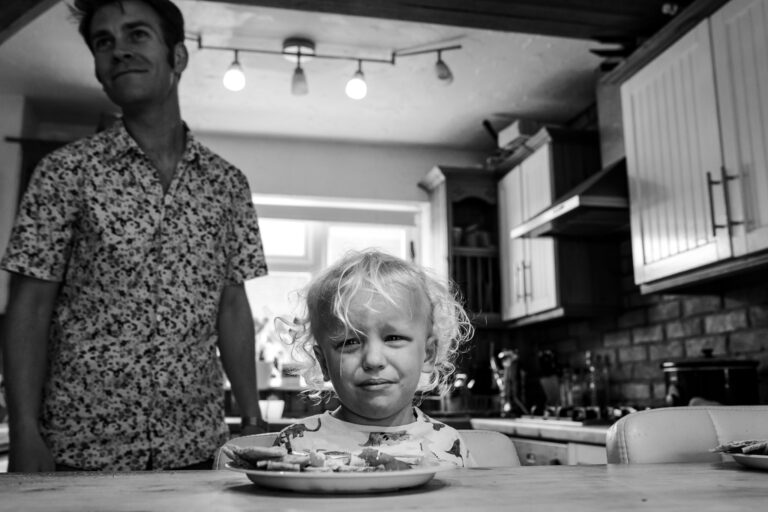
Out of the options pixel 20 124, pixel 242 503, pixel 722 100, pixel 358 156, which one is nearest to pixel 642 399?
pixel 722 100

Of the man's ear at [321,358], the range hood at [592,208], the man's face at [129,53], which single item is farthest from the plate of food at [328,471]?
the range hood at [592,208]

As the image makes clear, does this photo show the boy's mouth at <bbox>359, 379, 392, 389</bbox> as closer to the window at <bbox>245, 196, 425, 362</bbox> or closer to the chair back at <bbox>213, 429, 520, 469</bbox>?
the chair back at <bbox>213, 429, 520, 469</bbox>

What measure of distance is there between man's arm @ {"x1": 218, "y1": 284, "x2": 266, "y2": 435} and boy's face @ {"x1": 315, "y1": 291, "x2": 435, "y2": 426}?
47 centimetres

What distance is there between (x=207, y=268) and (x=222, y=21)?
7.09 feet

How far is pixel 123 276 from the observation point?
1.38 metres

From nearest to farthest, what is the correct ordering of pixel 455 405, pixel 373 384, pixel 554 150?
1. pixel 373 384
2. pixel 554 150
3. pixel 455 405

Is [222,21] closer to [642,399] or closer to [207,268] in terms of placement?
[207,268]

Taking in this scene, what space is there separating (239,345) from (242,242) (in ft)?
0.71

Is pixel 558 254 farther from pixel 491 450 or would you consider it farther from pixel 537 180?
pixel 491 450

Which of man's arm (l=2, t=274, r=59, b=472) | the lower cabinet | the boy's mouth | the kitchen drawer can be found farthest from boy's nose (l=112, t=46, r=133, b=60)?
the kitchen drawer

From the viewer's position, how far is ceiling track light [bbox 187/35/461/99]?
3508mm

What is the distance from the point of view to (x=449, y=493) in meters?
0.67

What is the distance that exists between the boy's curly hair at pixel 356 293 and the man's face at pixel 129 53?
54cm

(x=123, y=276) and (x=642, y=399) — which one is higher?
(x=123, y=276)
